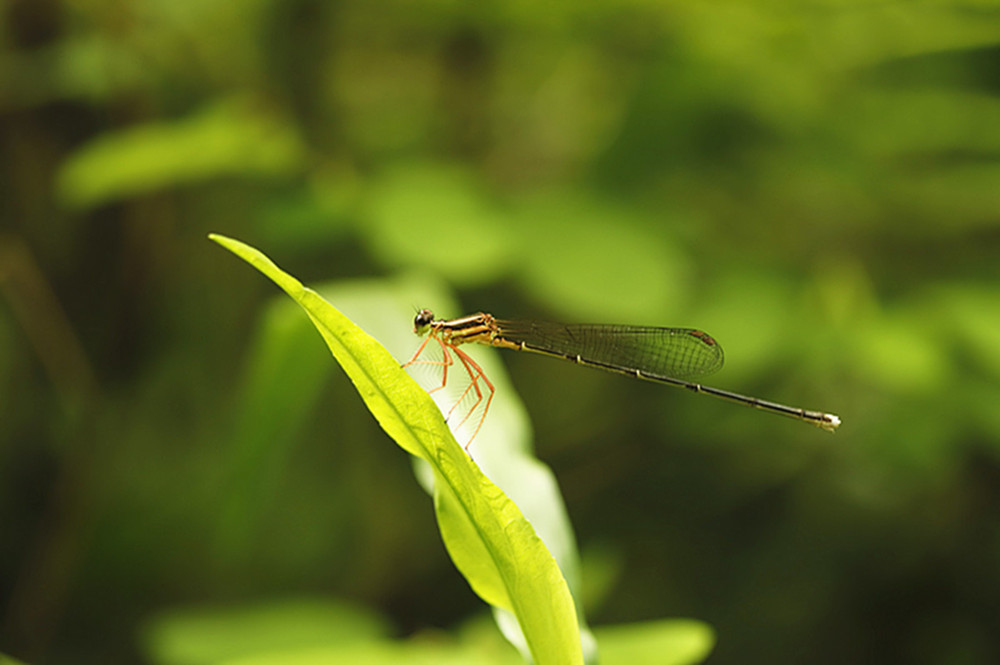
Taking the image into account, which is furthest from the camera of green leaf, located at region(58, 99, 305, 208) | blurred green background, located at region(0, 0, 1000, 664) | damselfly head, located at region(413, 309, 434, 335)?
blurred green background, located at region(0, 0, 1000, 664)

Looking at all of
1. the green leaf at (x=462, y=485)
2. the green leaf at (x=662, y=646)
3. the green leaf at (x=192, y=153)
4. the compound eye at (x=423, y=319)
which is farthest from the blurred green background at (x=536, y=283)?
the green leaf at (x=462, y=485)

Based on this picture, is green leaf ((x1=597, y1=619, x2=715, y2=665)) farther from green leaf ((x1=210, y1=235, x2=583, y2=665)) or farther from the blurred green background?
the blurred green background

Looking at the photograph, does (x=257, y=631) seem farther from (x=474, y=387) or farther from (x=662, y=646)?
(x=662, y=646)

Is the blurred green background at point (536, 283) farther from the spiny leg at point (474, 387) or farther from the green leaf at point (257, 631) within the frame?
the spiny leg at point (474, 387)

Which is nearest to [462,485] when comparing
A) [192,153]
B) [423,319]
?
[423,319]

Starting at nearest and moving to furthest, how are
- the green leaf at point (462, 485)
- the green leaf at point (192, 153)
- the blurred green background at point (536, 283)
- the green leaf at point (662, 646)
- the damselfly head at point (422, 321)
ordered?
the green leaf at point (462, 485) < the green leaf at point (662, 646) < the damselfly head at point (422, 321) < the green leaf at point (192, 153) < the blurred green background at point (536, 283)

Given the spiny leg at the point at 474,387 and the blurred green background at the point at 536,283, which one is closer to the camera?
the spiny leg at the point at 474,387

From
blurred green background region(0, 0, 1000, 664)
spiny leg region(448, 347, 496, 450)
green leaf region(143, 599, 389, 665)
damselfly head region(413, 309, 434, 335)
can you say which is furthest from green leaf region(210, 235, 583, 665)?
green leaf region(143, 599, 389, 665)
